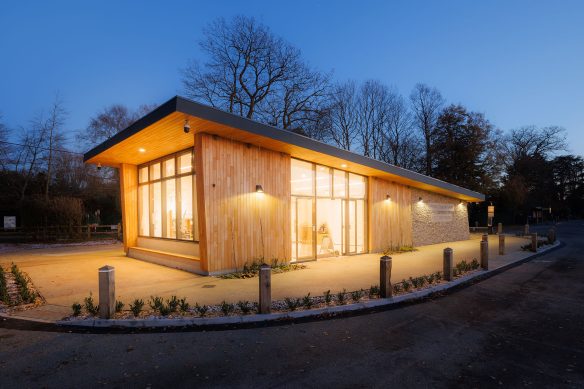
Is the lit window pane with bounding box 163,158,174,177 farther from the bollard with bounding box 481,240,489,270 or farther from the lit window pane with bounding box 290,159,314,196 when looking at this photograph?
the bollard with bounding box 481,240,489,270

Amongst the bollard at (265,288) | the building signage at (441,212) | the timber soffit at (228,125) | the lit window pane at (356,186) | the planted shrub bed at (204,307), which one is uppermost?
the timber soffit at (228,125)

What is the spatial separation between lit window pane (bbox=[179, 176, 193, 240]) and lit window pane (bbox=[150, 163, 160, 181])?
209 centimetres

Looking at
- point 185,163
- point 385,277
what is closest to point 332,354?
point 385,277

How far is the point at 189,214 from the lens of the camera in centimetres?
1089

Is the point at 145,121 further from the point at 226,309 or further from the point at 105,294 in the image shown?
the point at 226,309

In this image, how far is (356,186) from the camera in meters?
14.2

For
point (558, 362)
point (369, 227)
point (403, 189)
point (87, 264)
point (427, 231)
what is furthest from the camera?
point (427, 231)

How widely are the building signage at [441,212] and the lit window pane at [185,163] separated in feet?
43.6

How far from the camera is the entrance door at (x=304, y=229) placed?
11844 mm

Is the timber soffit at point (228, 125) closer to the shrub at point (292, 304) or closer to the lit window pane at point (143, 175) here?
the lit window pane at point (143, 175)

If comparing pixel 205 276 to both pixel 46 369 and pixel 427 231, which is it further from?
pixel 427 231

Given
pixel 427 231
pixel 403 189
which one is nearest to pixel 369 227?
pixel 403 189

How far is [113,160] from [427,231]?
1581cm

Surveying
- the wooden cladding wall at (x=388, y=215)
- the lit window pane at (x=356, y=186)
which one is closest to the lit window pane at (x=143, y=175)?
the lit window pane at (x=356, y=186)
